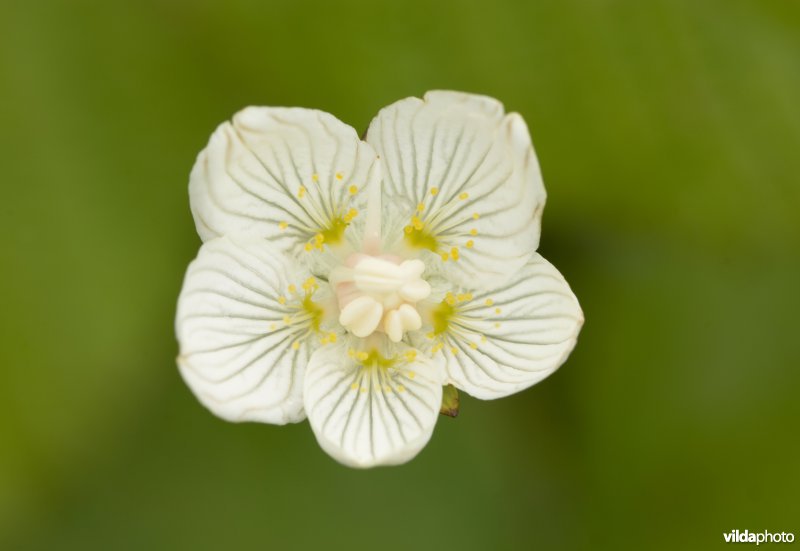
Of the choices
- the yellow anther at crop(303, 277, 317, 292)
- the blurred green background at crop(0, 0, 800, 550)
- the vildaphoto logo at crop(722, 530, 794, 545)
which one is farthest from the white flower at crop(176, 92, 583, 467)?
the vildaphoto logo at crop(722, 530, 794, 545)

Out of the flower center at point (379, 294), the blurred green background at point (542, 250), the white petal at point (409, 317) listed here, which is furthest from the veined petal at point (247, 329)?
the blurred green background at point (542, 250)

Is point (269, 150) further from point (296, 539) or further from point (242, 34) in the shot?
point (296, 539)

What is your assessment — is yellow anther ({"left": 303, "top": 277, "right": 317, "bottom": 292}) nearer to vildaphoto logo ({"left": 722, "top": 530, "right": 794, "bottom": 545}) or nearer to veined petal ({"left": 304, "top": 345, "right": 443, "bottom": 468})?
veined petal ({"left": 304, "top": 345, "right": 443, "bottom": 468})

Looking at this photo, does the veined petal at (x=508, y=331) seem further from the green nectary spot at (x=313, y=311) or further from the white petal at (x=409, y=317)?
the green nectary spot at (x=313, y=311)

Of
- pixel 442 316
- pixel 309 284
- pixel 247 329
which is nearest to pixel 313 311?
pixel 309 284

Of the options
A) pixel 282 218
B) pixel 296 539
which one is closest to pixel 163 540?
pixel 296 539
